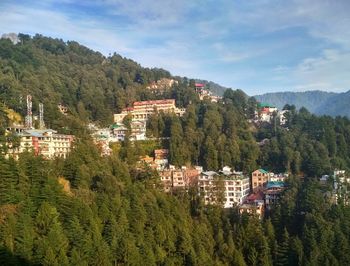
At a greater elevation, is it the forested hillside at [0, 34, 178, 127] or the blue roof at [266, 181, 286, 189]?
the forested hillside at [0, 34, 178, 127]

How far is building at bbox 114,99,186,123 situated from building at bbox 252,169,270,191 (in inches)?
487

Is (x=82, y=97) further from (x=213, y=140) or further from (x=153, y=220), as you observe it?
(x=153, y=220)

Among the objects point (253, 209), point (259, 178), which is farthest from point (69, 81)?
point (253, 209)

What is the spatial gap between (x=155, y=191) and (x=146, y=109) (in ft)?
60.2

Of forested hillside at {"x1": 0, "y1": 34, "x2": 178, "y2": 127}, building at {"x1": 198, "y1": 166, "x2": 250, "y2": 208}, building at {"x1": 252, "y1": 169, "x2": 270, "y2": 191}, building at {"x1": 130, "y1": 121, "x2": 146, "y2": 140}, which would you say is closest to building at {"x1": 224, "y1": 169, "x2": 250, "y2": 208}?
building at {"x1": 198, "y1": 166, "x2": 250, "y2": 208}

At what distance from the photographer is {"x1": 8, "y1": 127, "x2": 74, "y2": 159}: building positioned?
1083 inches

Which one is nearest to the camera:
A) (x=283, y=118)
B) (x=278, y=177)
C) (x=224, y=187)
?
(x=224, y=187)

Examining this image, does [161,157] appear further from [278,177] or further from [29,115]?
[29,115]

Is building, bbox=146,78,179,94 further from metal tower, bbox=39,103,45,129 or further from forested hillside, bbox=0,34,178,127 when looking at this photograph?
metal tower, bbox=39,103,45,129

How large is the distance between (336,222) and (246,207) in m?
6.10

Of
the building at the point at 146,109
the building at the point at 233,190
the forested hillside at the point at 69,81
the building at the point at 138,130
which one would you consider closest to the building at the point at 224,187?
the building at the point at 233,190

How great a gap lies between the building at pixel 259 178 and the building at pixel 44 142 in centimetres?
1476

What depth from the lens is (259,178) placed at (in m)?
35.4

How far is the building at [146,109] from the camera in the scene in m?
44.2
